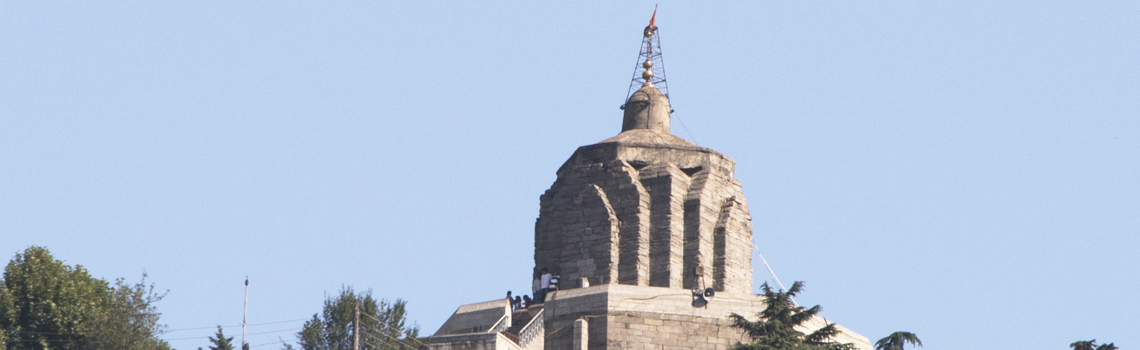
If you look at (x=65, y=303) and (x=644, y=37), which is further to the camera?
(x=644, y=37)

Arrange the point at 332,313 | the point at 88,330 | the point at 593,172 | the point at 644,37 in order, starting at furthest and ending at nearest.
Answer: the point at 644,37 < the point at 593,172 < the point at 88,330 < the point at 332,313

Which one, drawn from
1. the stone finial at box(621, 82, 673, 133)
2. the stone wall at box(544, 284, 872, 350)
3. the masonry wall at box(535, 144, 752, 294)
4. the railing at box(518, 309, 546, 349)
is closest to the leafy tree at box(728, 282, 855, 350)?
the stone wall at box(544, 284, 872, 350)

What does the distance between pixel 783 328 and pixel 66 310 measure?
1893 centimetres

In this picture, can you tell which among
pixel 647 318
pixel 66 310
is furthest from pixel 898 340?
pixel 66 310

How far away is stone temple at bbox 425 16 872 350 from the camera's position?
147 feet

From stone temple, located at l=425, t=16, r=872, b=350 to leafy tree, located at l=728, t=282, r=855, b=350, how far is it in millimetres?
3302

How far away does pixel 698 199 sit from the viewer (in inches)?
1997

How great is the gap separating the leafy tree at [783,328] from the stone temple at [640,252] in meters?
3.30

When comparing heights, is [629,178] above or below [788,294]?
above

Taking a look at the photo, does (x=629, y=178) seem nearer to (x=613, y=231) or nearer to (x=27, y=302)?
(x=613, y=231)

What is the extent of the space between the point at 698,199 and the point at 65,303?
53.2 ft

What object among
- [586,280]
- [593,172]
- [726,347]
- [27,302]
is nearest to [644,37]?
[593,172]

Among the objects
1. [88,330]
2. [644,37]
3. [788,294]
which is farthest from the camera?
[644,37]

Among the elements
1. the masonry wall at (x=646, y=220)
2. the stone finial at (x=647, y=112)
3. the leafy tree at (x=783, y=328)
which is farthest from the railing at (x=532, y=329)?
the stone finial at (x=647, y=112)
